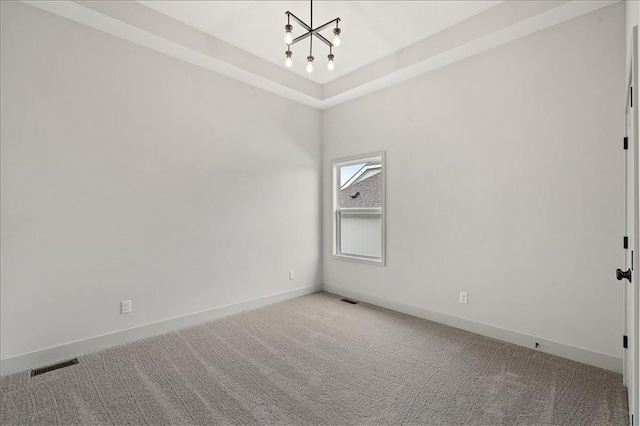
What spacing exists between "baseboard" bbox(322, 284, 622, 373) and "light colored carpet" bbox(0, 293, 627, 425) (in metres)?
0.08

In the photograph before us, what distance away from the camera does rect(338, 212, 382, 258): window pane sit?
14.2 ft

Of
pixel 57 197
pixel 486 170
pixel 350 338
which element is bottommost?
pixel 350 338

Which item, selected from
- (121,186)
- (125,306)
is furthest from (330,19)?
(125,306)

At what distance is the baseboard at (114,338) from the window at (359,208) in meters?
1.40

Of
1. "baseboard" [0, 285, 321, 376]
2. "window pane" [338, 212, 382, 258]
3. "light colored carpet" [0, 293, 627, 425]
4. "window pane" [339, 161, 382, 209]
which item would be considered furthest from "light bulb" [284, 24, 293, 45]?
"baseboard" [0, 285, 321, 376]

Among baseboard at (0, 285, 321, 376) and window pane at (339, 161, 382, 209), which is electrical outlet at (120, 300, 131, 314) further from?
window pane at (339, 161, 382, 209)

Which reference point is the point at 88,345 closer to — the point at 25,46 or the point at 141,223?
the point at 141,223

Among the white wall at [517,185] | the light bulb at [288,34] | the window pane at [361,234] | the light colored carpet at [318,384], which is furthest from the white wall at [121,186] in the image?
the white wall at [517,185]

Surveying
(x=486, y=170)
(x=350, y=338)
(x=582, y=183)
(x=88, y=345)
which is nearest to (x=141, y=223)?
(x=88, y=345)

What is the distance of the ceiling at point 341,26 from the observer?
107 inches

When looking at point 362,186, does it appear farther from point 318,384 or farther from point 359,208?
point 318,384

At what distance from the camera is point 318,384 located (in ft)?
7.63

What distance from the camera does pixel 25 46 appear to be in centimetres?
251

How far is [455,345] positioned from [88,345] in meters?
3.42
